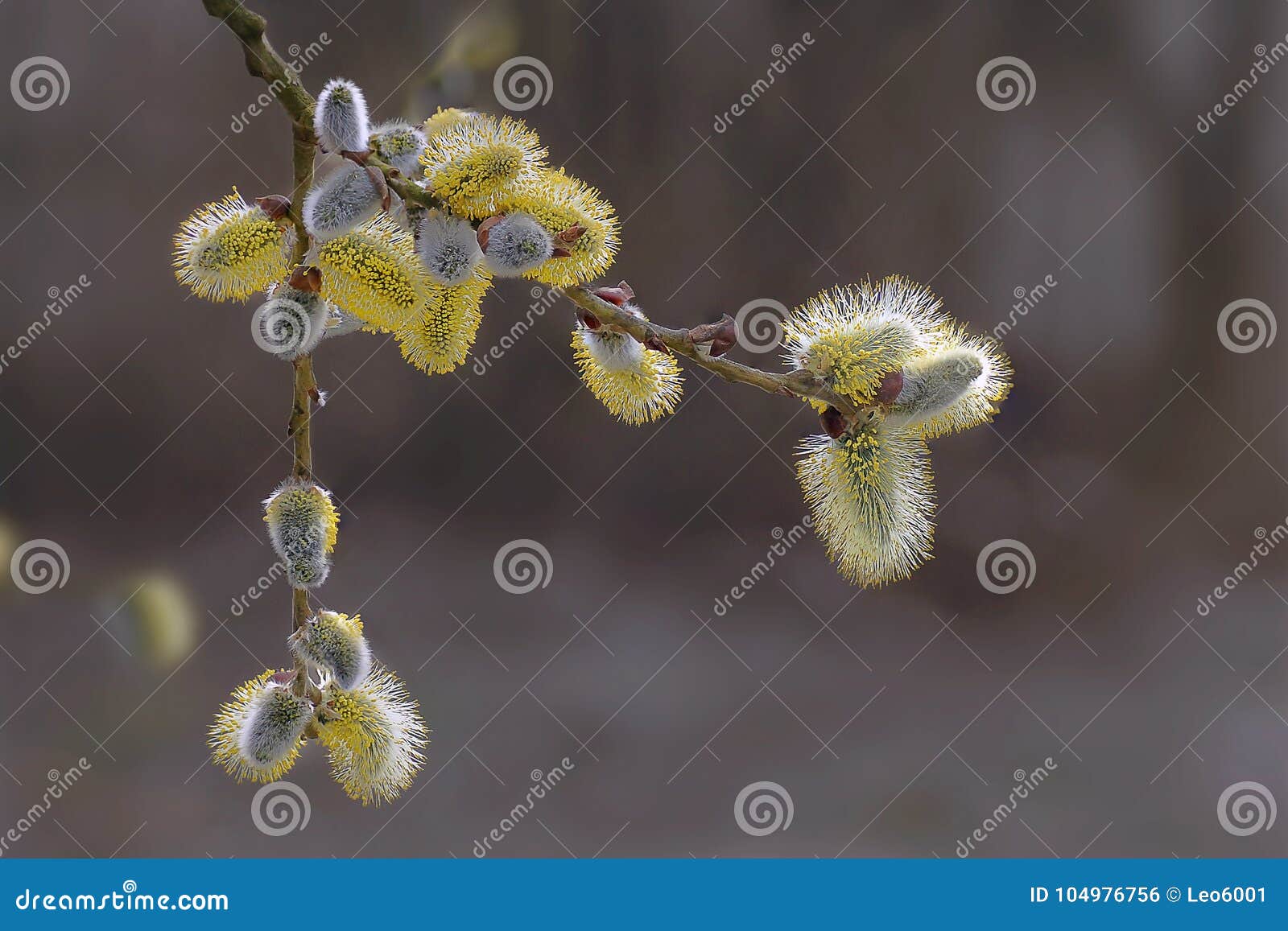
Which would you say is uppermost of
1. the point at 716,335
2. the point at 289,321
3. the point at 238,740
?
the point at 716,335

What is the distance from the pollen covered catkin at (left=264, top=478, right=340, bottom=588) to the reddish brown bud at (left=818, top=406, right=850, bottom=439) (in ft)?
0.75

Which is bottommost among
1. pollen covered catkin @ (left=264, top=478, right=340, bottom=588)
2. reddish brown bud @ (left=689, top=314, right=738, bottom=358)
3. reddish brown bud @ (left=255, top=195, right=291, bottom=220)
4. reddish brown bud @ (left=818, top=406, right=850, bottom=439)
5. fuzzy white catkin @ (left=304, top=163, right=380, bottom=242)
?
pollen covered catkin @ (left=264, top=478, right=340, bottom=588)

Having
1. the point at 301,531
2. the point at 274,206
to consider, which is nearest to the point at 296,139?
the point at 274,206

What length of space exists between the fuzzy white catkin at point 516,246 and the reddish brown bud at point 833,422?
15 cm

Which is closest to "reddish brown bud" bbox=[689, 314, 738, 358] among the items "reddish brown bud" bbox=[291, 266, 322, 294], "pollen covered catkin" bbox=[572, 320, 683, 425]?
"pollen covered catkin" bbox=[572, 320, 683, 425]

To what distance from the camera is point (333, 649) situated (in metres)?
0.43

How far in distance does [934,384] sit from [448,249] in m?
0.22

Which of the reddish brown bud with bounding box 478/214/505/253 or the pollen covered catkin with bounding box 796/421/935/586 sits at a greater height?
the pollen covered catkin with bounding box 796/421/935/586

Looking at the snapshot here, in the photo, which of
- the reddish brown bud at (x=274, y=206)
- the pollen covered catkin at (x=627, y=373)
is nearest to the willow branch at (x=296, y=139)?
the reddish brown bud at (x=274, y=206)

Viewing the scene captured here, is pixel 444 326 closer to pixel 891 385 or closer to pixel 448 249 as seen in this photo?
pixel 448 249

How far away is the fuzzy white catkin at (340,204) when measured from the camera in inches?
14.6

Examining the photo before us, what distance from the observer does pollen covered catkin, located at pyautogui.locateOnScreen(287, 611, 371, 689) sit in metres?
0.43

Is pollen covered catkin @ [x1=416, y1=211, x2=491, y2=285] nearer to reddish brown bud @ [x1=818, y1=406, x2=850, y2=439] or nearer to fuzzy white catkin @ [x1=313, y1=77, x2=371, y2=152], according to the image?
fuzzy white catkin @ [x1=313, y1=77, x2=371, y2=152]

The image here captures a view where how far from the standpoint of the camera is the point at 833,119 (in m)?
1.12
